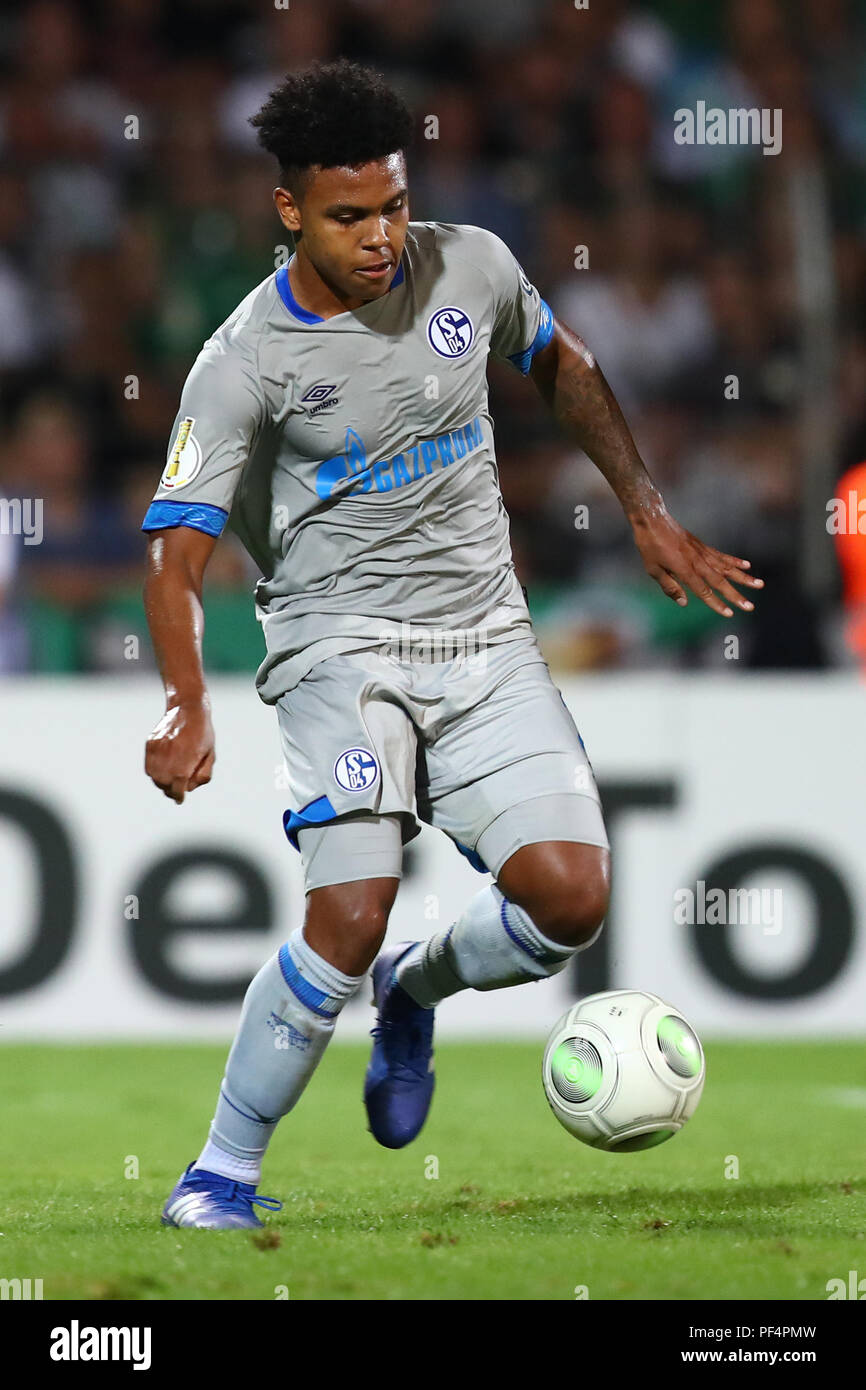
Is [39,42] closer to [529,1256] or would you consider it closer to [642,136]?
[642,136]

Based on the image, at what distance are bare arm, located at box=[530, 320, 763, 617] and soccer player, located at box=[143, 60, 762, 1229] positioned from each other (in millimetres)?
11

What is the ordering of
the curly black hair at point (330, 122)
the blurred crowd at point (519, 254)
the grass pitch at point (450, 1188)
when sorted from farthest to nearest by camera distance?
the blurred crowd at point (519, 254) < the curly black hair at point (330, 122) < the grass pitch at point (450, 1188)

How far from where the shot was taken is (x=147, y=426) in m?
7.93

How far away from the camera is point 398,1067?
420cm

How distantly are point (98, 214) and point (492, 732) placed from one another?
533cm

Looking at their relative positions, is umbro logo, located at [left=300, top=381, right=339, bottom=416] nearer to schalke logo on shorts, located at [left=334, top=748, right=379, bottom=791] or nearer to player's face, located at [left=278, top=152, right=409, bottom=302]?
player's face, located at [left=278, top=152, right=409, bottom=302]

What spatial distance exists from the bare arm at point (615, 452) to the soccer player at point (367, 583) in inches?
0.4

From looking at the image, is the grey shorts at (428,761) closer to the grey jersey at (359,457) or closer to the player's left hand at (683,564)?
the grey jersey at (359,457)

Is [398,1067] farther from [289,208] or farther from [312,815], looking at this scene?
[289,208]

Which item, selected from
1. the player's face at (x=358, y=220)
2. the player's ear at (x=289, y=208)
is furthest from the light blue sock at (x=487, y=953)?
the player's ear at (x=289, y=208)

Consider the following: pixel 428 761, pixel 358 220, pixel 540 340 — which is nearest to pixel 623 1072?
pixel 428 761

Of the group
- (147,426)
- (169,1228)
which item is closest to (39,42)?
(147,426)

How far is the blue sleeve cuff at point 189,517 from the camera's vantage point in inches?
141

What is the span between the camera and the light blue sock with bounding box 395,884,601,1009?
3826mm
